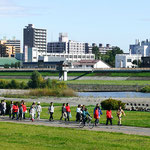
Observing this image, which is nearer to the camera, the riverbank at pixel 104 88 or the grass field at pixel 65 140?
the grass field at pixel 65 140

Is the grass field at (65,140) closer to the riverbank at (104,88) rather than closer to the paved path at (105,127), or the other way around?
the paved path at (105,127)

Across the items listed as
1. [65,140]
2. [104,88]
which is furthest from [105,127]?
[104,88]

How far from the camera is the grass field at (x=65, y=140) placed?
32.0m

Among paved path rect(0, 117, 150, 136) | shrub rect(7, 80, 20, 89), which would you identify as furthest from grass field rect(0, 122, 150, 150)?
shrub rect(7, 80, 20, 89)

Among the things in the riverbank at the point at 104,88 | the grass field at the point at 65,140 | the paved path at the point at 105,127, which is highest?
the riverbank at the point at 104,88

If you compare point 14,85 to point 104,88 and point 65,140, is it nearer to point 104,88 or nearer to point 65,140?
point 104,88

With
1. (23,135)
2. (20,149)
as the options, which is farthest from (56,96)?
(20,149)

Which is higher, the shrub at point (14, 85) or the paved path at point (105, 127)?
the shrub at point (14, 85)

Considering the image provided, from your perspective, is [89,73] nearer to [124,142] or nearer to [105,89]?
[105,89]

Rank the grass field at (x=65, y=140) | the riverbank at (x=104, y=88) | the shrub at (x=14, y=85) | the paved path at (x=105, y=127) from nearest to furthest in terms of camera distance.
A: the grass field at (x=65, y=140) < the paved path at (x=105, y=127) < the riverbank at (x=104, y=88) < the shrub at (x=14, y=85)

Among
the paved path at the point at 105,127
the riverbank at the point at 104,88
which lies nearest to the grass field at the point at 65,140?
the paved path at the point at 105,127

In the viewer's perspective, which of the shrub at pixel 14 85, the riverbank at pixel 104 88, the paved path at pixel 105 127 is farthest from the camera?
the shrub at pixel 14 85

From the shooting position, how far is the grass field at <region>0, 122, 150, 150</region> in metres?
32.0

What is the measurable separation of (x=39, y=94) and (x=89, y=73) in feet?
309
